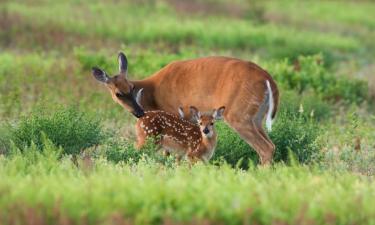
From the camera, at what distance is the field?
7484 mm

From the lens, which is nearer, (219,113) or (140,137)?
(219,113)

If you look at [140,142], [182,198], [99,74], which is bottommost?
[140,142]

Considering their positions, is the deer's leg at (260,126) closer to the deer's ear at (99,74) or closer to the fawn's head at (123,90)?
the fawn's head at (123,90)

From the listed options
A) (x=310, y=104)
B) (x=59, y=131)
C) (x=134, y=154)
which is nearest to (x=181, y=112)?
(x=134, y=154)

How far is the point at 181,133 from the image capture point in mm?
11734

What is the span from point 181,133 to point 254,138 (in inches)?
33.4

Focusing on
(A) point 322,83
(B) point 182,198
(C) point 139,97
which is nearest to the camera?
(B) point 182,198

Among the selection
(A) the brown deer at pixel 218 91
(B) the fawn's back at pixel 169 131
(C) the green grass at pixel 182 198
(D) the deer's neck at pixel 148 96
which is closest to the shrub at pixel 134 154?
(B) the fawn's back at pixel 169 131

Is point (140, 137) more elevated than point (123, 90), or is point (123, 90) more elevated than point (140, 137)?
point (123, 90)

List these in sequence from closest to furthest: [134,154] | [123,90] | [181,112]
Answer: [134,154] → [181,112] → [123,90]

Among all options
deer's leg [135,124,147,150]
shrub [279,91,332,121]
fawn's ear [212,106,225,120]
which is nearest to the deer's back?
fawn's ear [212,106,225,120]

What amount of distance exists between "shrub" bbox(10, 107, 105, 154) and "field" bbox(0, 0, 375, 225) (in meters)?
0.01

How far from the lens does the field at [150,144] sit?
7484 millimetres

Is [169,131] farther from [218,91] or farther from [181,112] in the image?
[218,91]
